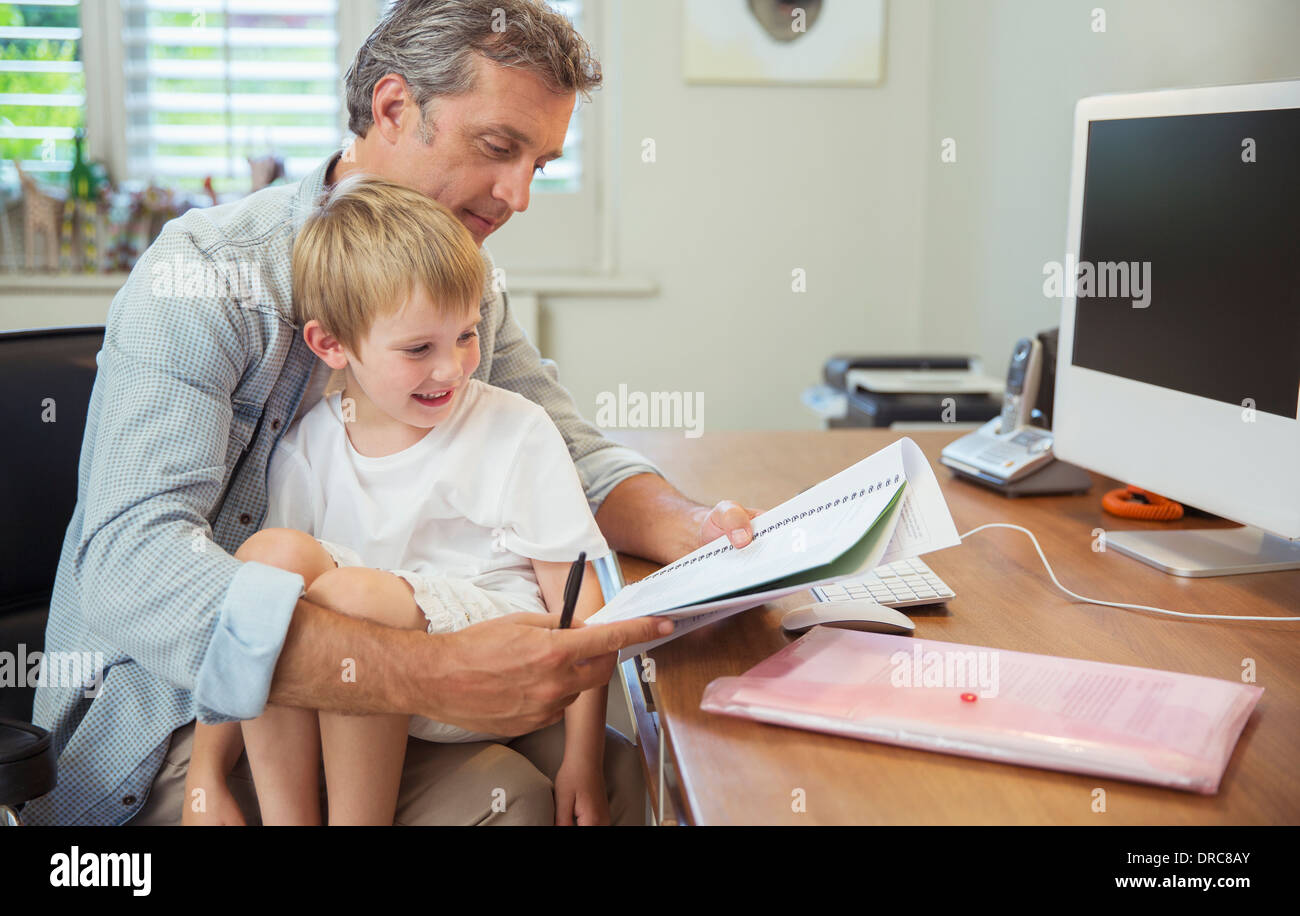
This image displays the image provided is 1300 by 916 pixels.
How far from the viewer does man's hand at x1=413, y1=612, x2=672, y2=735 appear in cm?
88

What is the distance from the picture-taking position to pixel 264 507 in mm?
1155

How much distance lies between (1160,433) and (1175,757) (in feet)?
2.02

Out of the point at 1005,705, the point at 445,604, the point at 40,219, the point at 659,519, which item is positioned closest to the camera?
the point at 1005,705

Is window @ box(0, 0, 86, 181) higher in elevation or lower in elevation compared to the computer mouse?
higher

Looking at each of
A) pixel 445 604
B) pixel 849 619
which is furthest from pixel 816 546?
pixel 445 604

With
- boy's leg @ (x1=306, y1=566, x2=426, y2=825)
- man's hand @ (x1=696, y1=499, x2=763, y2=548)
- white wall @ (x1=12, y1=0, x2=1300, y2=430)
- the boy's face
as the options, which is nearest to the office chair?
the boy's face

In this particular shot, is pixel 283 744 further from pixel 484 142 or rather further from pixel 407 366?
pixel 484 142

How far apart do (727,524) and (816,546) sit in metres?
0.27

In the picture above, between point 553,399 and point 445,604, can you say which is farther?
point 553,399

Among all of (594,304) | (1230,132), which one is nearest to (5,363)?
(1230,132)

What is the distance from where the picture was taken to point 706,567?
96cm

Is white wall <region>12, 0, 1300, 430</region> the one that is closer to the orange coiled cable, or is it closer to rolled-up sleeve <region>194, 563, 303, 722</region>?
the orange coiled cable

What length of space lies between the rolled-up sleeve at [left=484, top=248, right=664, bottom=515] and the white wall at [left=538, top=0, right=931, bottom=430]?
176cm
